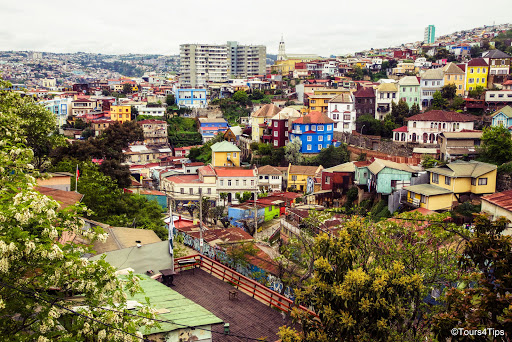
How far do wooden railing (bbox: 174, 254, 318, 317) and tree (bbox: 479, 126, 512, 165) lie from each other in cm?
2374

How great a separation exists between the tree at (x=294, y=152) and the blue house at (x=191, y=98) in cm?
2709

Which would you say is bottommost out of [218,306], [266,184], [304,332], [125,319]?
[266,184]

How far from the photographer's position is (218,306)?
10305 millimetres

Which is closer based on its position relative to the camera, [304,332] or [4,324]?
[4,324]

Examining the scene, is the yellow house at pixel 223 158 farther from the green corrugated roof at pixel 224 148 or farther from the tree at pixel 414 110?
the tree at pixel 414 110

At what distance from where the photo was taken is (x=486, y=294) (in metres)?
5.98

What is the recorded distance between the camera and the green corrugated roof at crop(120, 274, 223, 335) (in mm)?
8359

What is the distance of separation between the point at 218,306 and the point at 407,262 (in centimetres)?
410

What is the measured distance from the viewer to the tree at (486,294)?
5.86 meters

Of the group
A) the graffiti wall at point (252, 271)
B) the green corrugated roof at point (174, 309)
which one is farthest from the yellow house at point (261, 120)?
the green corrugated roof at point (174, 309)

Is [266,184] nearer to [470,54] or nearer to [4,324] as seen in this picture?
[4,324]

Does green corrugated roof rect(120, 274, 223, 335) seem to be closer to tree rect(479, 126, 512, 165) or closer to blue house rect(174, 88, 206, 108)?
tree rect(479, 126, 512, 165)

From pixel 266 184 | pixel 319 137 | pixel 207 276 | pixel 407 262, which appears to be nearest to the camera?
pixel 407 262

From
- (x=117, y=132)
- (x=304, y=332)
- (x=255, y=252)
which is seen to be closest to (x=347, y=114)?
(x=117, y=132)
